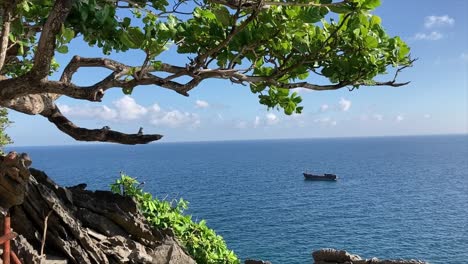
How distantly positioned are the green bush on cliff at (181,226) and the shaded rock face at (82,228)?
511 mm

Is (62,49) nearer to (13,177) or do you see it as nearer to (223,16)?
(223,16)

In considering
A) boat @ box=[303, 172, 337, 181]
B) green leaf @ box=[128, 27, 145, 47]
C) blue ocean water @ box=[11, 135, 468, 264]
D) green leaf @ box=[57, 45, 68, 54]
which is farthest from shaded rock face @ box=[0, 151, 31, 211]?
boat @ box=[303, 172, 337, 181]

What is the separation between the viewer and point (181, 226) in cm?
1073

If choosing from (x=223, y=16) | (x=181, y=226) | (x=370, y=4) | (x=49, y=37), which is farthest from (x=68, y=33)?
(x=181, y=226)

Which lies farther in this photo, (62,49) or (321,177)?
A: (321,177)

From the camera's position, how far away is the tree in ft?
17.5

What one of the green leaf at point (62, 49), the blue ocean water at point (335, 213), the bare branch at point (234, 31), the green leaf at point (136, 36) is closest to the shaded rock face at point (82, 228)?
the green leaf at point (62, 49)

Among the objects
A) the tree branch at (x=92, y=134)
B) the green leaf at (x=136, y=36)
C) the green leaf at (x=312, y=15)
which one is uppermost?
the green leaf at (x=312, y=15)

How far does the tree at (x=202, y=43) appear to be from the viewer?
5.35 m

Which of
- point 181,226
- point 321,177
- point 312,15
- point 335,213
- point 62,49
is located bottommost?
point 335,213

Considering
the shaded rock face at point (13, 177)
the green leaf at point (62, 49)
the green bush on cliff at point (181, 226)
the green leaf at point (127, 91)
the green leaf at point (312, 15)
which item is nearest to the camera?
the green leaf at point (62, 49)

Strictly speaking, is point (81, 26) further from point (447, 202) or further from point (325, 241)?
point (447, 202)

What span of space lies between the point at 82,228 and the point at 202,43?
4179 mm

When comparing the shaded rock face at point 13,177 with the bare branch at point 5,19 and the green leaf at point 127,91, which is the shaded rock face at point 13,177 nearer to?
the bare branch at point 5,19
